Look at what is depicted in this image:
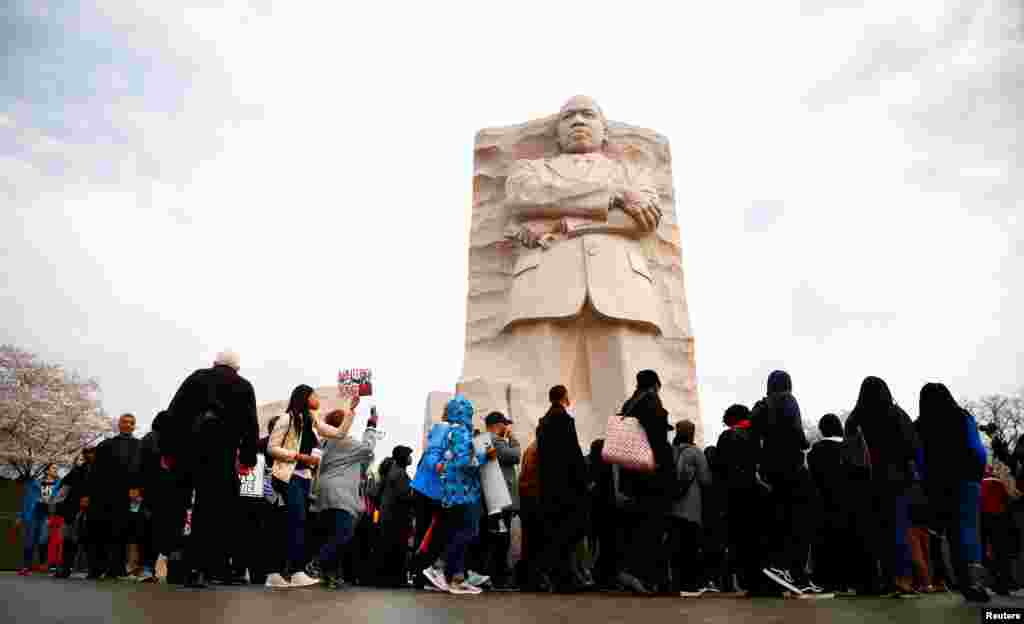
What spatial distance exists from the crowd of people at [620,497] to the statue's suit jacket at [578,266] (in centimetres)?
309

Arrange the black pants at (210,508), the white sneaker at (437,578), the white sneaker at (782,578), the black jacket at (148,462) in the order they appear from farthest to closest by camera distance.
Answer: the black jacket at (148,462)
the white sneaker at (437,578)
the white sneaker at (782,578)
the black pants at (210,508)

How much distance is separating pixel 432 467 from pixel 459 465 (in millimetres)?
227

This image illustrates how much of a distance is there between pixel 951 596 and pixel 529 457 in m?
3.08

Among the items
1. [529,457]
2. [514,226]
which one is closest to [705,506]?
[529,457]

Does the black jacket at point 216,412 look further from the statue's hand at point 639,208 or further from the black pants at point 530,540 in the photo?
the statue's hand at point 639,208

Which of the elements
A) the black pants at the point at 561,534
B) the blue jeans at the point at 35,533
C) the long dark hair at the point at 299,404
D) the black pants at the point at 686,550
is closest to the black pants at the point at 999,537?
the black pants at the point at 686,550

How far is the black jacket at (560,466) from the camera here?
594cm

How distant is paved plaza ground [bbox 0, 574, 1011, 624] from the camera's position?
370 cm

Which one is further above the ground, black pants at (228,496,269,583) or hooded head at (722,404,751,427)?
hooded head at (722,404,751,427)

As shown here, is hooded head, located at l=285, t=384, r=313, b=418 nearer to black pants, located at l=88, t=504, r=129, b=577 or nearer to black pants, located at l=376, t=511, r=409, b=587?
black pants, located at l=376, t=511, r=409, b=587

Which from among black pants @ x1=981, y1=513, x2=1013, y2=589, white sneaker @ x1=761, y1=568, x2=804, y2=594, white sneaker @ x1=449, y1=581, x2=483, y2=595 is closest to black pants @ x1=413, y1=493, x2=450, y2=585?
white sneaker @ x1=449, y1=581, x2=483, y2=595

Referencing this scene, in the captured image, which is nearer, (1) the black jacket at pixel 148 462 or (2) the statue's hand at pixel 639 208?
(1) the black jacket at pixel 148 462

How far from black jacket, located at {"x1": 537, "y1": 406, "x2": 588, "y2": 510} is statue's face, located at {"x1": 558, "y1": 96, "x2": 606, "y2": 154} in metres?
5.45

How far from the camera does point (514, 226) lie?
10484mm
